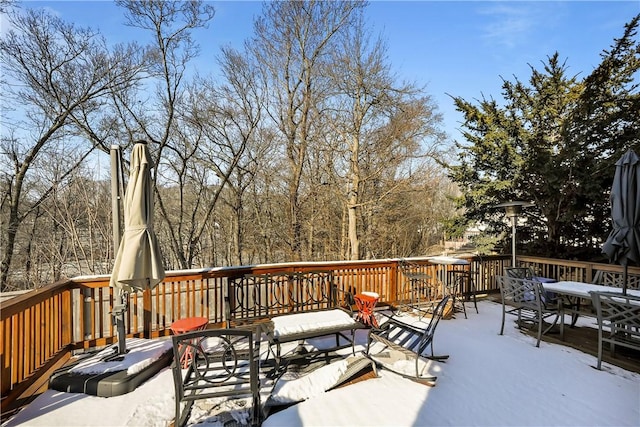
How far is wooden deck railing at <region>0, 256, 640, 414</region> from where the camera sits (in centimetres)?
268

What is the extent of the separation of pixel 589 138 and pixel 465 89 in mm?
3432

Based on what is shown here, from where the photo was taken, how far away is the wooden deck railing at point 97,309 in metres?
2.68

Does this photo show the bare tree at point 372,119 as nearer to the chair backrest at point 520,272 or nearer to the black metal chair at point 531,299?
the chair backrest at point 520,272

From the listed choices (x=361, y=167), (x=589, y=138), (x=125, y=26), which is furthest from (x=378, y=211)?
(x=125, y=26)

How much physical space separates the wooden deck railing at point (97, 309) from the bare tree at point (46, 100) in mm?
7633

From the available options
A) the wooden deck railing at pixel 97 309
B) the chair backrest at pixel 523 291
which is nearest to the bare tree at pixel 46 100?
the wooden deck railing at pixel 97 309

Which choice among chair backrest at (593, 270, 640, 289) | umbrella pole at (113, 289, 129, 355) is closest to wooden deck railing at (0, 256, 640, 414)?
chair backrest at (593, 270, 640, 289)

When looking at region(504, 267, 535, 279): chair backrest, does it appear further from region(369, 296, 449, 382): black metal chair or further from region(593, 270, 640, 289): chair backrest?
region(369, 296, 449, 382): black metal chair

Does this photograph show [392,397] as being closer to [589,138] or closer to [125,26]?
[589,138]

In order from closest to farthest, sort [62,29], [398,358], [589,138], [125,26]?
[398,358], [589,138], [62,29], [125,26]

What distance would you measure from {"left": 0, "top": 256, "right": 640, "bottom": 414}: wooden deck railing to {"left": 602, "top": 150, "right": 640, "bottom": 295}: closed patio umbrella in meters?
2.37

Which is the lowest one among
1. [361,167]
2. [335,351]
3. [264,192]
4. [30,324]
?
[335,351]

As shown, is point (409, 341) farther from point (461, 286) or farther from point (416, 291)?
point (461, 286)

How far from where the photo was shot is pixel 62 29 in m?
8.24
